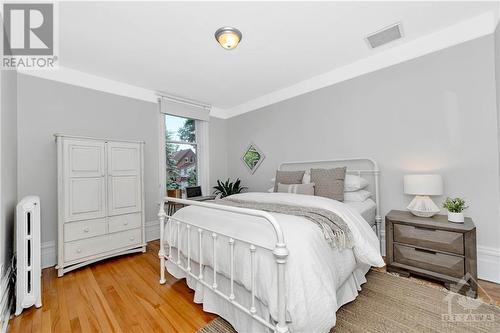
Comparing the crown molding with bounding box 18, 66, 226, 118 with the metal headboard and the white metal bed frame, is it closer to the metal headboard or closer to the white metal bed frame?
the white metal bed frame

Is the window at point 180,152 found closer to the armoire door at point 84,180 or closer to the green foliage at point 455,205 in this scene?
the armoire door at point 84,180

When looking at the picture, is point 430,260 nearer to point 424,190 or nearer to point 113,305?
point 424,190

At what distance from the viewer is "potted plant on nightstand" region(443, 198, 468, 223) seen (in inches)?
76.5

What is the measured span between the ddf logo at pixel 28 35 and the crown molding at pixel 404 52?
9.50 feet

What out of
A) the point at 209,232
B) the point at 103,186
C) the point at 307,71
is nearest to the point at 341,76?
the point at 307,71

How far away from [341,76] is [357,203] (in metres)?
1.70

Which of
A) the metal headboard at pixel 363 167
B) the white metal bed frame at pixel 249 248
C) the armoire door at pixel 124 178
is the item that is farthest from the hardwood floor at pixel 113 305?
the metal headboard at pixel 363 167

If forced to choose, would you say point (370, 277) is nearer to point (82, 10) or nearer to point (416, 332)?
point (416, 332)

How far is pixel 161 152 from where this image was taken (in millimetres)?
3658

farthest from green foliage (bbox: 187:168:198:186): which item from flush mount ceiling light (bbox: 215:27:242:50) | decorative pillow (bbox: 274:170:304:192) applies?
flush mount ceiling light (bbox: 215:27:242:50)

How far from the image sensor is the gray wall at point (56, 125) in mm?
2547

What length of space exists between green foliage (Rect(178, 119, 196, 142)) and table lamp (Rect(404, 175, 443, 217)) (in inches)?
136

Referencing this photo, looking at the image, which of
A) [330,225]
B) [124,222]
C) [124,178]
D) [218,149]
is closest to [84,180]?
[124,178]

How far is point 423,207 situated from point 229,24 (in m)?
2.54
